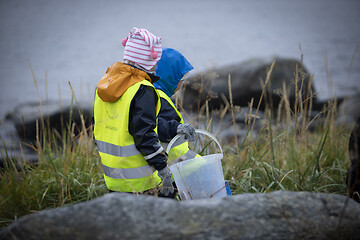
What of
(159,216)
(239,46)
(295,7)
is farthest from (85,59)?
(295,7)

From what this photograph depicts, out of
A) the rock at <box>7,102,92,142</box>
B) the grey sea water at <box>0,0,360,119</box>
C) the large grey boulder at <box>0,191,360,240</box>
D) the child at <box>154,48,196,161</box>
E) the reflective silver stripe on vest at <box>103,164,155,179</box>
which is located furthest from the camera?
the grey sea water at <box>0,0,360,119</box>

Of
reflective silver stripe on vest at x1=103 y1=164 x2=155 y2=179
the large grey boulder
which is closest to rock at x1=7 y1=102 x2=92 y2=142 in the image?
reflective silver stripe on vest at x1=103 y1=164 x2=155 y2=179

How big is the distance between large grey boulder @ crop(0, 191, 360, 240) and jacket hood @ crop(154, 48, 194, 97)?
1108 mm

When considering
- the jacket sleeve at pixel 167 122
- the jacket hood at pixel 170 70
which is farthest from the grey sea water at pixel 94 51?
the jacket sleeve at pixel 167 122

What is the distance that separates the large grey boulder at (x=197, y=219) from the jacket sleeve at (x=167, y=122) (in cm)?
73

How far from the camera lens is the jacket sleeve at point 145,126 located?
6.53ft

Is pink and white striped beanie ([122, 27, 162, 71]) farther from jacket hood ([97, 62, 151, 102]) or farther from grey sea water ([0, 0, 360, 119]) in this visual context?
grey sea water ([0, 0, 360, 119])

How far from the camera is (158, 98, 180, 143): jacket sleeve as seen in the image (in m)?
2.28

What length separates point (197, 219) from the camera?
1.55m

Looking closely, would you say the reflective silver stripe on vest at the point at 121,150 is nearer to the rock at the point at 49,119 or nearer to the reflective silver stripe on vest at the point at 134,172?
the reflective silver stripe on vest at the point at 134,172

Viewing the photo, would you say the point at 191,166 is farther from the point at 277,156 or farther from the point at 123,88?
the point at 277,156

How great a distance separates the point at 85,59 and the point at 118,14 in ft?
98.3

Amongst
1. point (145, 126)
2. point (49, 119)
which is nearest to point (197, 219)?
point (145, 126)

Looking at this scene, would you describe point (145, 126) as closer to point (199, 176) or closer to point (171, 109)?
point (171, 109)
